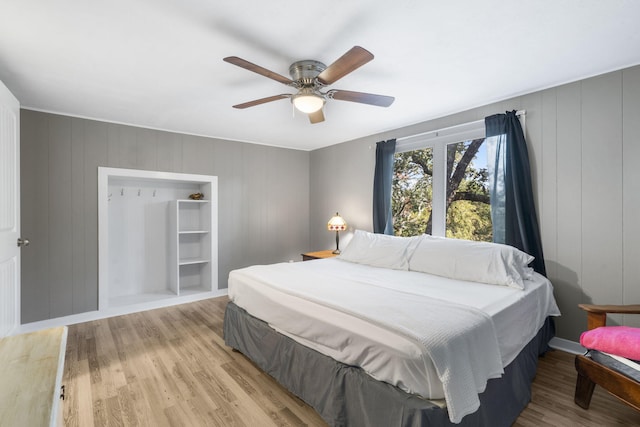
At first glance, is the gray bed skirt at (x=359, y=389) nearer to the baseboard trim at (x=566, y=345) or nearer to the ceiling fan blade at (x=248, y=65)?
the baseboard trim at (x=566, y=345)

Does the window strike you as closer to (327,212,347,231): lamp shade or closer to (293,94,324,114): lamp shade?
(327,212,347,231): lamp shade

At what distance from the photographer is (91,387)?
2.26 metres

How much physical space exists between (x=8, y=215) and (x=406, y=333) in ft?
9.55

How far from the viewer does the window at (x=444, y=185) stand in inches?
133

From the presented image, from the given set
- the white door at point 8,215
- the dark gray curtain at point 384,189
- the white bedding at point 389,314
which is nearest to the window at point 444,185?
the dark gray curtain at point 384,189

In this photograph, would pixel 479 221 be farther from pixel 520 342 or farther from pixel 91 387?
pixel 91 387

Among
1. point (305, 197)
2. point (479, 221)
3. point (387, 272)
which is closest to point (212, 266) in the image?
point (305, 197)

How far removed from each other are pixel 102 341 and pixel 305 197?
3.53 metres

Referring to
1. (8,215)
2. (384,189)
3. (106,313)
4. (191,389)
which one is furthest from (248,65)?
(106,313)

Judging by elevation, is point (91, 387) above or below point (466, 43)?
below

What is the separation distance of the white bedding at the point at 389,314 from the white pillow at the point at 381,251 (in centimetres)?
23

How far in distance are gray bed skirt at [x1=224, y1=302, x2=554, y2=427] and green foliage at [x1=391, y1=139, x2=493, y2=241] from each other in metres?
1.31

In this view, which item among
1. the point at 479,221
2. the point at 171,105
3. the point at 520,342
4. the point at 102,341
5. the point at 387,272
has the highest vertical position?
the point at 171,105

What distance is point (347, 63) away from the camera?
1816 millimetres
